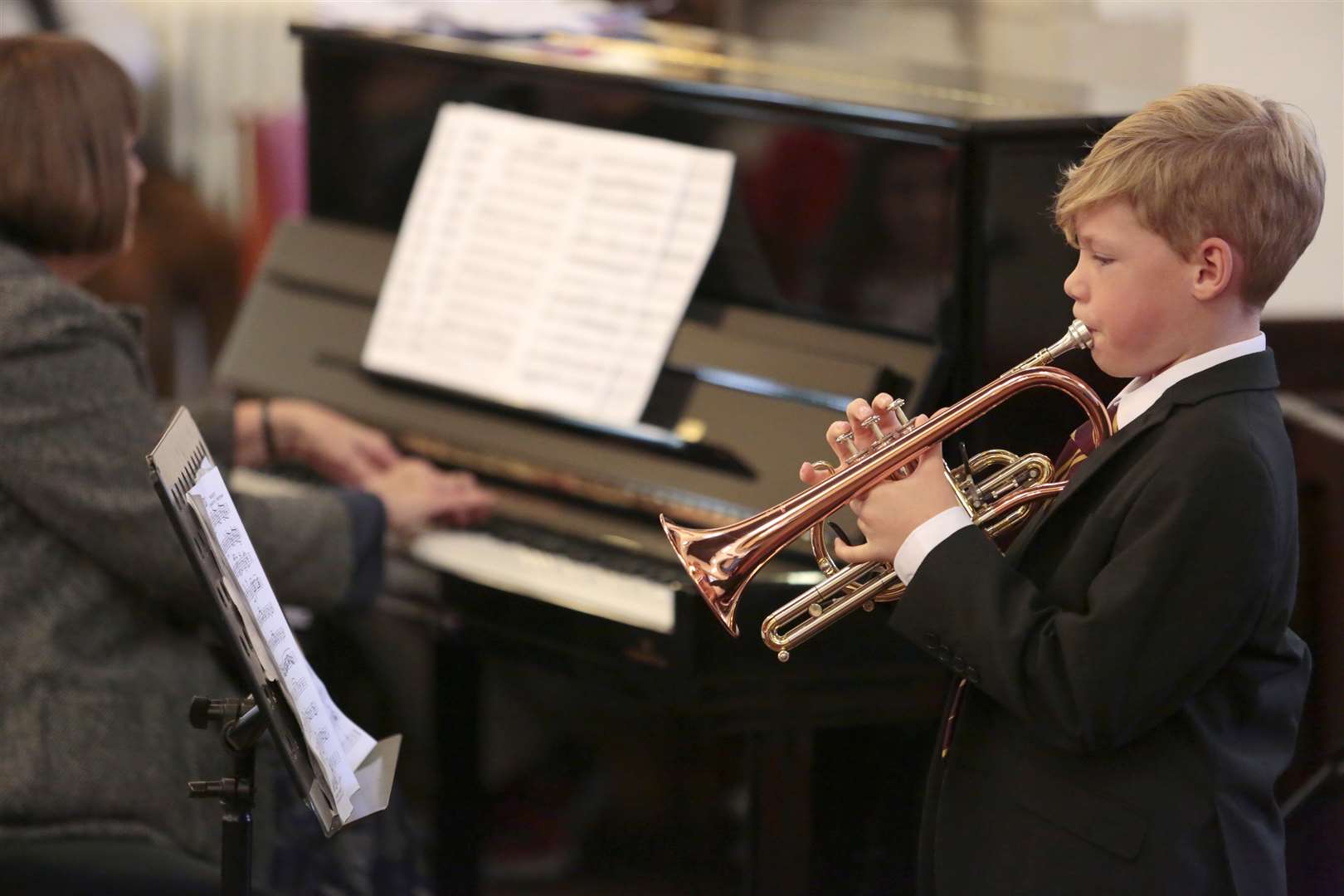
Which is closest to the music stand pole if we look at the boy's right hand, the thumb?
the thumb

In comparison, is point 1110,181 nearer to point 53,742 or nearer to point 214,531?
point 214,531

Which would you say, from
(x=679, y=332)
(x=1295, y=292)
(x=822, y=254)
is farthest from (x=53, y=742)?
(x=1295, y=292)

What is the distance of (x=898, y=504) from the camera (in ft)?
4.49

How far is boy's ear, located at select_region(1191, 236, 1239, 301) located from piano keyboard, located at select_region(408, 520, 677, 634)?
0.99 metres

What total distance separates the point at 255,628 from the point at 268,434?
1285 millimetres

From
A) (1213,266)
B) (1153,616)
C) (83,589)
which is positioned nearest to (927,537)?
(1153,616)

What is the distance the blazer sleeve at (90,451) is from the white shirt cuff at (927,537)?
1.04m

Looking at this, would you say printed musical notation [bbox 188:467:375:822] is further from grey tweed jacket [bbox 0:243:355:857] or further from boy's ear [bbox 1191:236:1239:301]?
boy's ear [bbox 1191:236:1239:301]

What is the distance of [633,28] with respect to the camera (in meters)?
3.36

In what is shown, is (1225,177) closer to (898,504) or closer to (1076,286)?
(1076,286)

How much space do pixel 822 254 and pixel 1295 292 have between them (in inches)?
42.7

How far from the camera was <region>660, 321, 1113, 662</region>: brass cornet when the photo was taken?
4.46ft

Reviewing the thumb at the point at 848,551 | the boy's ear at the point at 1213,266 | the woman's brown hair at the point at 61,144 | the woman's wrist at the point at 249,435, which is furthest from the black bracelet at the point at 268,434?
the boy's ear at the point at 1213,266

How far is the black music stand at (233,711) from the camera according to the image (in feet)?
4.54
